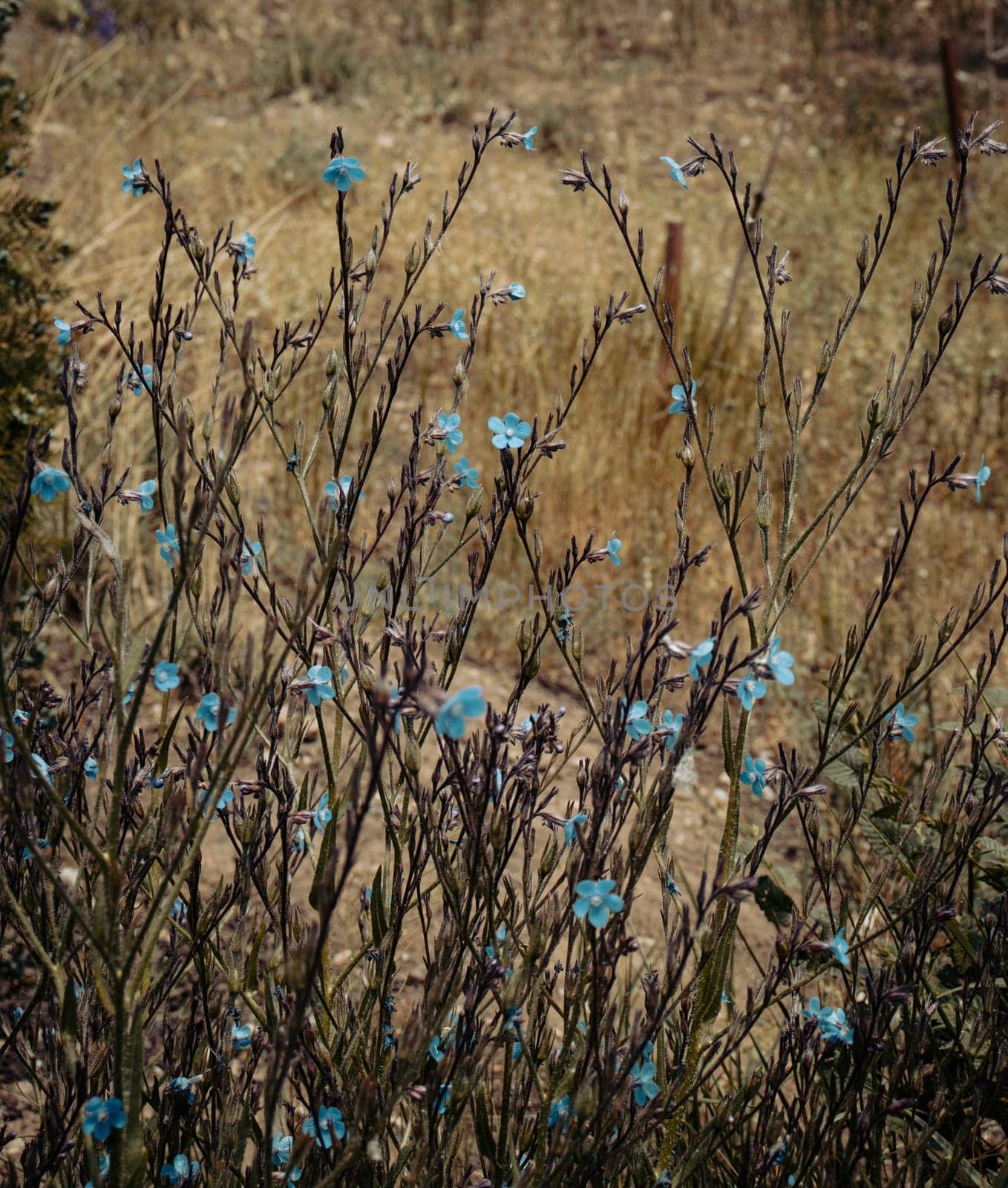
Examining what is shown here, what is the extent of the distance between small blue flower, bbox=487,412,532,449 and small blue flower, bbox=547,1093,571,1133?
81 cm

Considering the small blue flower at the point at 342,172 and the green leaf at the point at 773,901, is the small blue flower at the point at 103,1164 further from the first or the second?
the small blue flower at the point at 342,172

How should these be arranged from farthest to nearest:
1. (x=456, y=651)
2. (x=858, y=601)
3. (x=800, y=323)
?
(x=800, y=323)
(x=858, y=601)
(x=456, y=651)

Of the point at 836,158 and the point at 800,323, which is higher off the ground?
the point at 836,158

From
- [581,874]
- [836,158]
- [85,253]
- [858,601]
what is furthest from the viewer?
[836,158]

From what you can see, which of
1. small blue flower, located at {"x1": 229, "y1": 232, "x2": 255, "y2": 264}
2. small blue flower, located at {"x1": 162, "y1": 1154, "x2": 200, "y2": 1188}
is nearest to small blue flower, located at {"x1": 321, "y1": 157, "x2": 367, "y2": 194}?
small blue flower, located at {"x1": 229, "y1": 232, "x2": 255, "y2": 264}

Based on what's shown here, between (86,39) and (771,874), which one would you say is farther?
(86,39)

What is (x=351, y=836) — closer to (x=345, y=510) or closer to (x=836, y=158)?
(x=345, y=510)

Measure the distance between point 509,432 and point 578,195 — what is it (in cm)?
655

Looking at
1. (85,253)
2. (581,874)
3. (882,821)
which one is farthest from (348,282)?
(85,253)

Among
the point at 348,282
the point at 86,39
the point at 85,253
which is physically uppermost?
the point at 86,39

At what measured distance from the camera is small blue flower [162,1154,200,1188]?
133cm

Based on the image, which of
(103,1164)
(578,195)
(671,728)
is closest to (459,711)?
(671,728)

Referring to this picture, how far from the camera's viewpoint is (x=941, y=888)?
1492 millimetres

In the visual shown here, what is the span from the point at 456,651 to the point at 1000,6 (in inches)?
482
